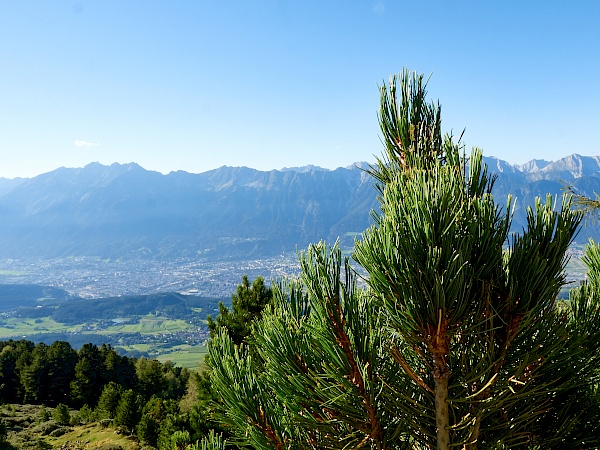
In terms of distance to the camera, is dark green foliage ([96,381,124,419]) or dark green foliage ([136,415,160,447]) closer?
dark green foliage ([136,415,160,447])

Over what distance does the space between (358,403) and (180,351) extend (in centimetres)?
16936

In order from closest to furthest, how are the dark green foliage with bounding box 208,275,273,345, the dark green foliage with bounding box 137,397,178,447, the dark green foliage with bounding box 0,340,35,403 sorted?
the dark green foliage with bounding box 208,275,273,345
the dark green foliage with bounding box 137,397,178,447
the dark green foliage with bounding box 0,340,35,403

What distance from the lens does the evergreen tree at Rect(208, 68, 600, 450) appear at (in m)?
1.84

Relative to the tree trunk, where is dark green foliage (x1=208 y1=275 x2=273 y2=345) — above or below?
below

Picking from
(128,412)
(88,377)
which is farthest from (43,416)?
(128,412)

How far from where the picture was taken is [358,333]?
194 centimetres

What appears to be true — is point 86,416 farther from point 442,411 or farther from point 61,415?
point 442,411

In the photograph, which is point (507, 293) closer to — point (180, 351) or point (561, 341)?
point (561, 341)

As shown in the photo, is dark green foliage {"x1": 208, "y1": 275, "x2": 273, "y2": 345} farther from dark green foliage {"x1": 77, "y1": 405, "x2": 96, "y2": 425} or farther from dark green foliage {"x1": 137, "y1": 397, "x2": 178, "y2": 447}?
dark green foliage {"x1": 77, "y1": 405, "x2": 96, "y2": 425}

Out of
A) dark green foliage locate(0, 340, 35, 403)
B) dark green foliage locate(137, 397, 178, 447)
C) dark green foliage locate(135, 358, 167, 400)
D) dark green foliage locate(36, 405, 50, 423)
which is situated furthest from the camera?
dark green foliage locate(135, 358, 167, 400)

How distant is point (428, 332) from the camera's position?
1.90 m

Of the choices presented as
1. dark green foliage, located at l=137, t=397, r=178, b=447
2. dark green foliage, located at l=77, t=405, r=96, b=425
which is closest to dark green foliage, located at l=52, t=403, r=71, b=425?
dark green foliage, located at l=77, t=405, r=96, b=425

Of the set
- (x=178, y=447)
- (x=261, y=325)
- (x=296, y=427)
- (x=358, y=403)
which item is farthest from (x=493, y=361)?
(x=178, y=447)

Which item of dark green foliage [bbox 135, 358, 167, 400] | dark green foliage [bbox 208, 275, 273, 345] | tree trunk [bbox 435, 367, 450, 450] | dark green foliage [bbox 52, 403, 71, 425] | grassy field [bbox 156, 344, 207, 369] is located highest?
tree trunk [bbox 435, 367, 450, 450]
